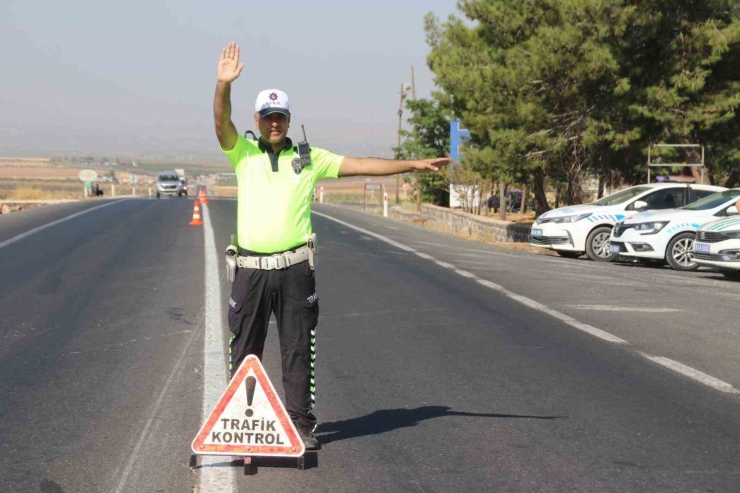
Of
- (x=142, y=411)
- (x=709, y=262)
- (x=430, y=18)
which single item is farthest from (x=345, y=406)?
(x=430, y=18)

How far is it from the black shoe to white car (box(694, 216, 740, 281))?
11.6 meters

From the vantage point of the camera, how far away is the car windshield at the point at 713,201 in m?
18.2

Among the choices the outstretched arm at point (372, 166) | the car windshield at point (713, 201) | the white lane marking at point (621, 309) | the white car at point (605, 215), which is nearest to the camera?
the outstretched arm at point (372, 166)

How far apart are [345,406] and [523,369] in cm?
189

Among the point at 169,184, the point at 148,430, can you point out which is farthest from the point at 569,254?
the point at 169,184

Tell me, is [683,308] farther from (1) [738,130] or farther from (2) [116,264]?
(1) [738,130]

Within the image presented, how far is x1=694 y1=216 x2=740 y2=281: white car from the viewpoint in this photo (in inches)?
614

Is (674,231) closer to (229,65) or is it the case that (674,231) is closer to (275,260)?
(275,260)

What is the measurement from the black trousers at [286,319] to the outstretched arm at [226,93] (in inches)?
29.3

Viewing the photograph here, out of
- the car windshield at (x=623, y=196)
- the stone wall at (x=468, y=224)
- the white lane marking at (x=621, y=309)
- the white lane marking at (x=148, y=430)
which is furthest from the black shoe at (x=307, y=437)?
the stone wall at (x=468, y=224)

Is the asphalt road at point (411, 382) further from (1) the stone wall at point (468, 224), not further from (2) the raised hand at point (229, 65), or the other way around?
(1) the stone wall at point (468, 224)

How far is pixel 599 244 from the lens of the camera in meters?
20.3

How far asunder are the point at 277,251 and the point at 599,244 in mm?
15676

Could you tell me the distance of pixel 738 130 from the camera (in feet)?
86.7
